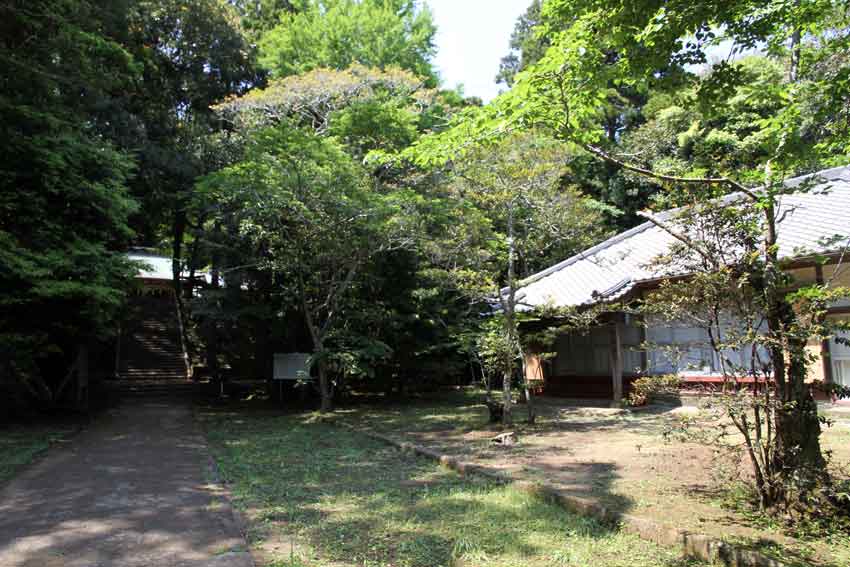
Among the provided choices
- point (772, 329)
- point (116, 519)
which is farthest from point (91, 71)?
point (772, 329)

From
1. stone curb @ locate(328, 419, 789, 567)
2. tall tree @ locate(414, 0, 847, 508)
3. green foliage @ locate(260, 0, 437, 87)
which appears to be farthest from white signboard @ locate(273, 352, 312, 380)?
green foliage @ locate(260, 0, 437, 87)

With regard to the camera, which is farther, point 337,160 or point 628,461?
point 337,160

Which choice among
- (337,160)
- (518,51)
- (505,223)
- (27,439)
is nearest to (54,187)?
(27,439)

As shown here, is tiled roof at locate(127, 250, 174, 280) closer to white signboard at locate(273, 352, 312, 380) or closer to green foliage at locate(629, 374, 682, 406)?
white signboard at locate(273, 352, 312, 380)

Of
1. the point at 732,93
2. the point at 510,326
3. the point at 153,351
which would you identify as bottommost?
the point at 153,351

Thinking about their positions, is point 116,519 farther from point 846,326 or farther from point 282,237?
point 282,237

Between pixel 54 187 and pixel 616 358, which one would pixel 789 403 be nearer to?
pixel 616 358

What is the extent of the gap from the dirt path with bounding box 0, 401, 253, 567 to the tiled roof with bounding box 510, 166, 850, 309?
22.7ft

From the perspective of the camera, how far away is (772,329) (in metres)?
5.09

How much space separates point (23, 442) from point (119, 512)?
19.6 ft

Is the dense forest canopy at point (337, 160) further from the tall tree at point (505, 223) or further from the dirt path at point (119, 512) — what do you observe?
the dirt path at point (119, 512)

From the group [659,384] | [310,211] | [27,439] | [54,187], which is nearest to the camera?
[659,384]

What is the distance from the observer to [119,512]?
5965mm

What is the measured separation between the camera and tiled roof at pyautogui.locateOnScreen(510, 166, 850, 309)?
1209 cm
